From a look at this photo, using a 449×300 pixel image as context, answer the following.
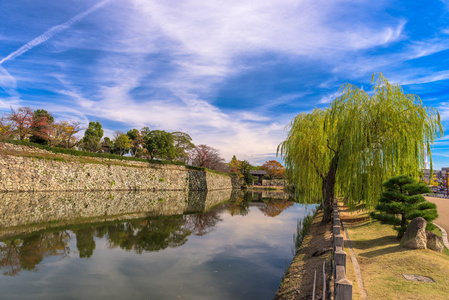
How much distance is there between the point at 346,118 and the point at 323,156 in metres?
→ 3.95

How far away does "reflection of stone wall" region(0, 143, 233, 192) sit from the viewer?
2146cm

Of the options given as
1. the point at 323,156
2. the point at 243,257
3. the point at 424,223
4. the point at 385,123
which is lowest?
the point at 243,257

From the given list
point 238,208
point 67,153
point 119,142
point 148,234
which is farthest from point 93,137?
point 148,234

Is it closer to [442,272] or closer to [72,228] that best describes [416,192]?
[442,272]

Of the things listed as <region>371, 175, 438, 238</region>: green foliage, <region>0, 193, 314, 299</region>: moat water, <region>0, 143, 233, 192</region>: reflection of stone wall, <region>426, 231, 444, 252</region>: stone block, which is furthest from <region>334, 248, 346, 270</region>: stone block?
<region>0, 143, 233, 192</region>: reflection of stone wall

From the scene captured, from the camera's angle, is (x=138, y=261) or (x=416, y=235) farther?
(x=138, y=261)

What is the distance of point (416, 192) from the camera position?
793 cm

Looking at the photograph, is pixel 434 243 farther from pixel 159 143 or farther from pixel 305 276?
pixel 159 143

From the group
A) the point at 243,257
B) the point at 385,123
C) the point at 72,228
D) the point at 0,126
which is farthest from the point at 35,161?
the point at 385,123

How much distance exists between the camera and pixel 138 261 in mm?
7883

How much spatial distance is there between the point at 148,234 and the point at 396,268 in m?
9.48

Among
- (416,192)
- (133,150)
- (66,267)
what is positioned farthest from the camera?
(133,150)

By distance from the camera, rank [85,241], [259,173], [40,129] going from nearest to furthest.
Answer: [85,241] < [40,129] < [259,173]

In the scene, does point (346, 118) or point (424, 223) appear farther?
point (346, 118)
